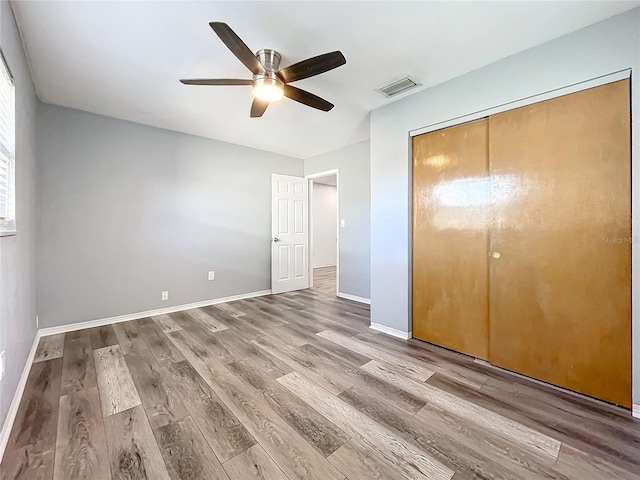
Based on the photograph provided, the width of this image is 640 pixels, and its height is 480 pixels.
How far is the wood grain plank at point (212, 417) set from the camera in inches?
55.1

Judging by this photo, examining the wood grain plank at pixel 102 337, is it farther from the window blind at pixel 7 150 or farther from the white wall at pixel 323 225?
the white wall at pixel 323 225

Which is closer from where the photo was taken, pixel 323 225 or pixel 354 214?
pixel 354 214

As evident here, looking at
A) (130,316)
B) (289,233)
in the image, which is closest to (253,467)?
(130,316)

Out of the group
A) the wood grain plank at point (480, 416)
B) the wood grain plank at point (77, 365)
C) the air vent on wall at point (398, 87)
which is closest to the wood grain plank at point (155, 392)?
the wood grain plank at point (77, 365)

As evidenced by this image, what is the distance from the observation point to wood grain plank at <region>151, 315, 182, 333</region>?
9.91ft

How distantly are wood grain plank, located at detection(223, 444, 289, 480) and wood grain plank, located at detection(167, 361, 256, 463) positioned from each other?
0.14 feet

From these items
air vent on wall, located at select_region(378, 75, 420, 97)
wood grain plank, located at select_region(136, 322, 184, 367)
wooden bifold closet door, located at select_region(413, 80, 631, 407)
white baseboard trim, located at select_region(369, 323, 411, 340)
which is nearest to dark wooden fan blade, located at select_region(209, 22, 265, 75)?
air vent on wall, located at select_region(378, 75, 420, 97)

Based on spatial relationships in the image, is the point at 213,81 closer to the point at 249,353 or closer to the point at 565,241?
the point at 249,353

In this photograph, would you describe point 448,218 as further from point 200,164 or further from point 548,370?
point 200,164

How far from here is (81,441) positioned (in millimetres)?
1431

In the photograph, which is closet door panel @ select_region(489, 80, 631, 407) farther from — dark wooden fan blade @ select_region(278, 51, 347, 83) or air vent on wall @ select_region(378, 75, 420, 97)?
dark wooden fan blade @ select_region(278, 51, 347, 83)

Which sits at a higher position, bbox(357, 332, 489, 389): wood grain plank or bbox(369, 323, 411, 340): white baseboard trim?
bbox(369, 323, 411, 340): white baseboard trim

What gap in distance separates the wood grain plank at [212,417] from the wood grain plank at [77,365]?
581 mm

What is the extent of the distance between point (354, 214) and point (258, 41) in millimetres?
2894
